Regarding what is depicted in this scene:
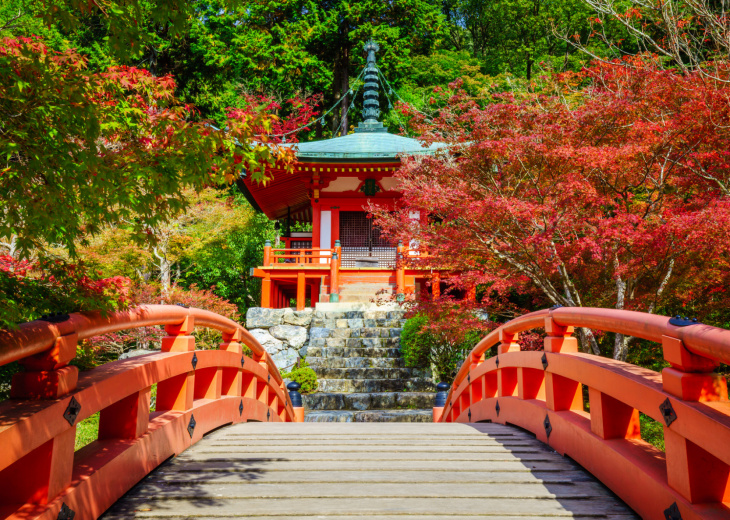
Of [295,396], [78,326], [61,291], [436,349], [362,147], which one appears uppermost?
[362,147]

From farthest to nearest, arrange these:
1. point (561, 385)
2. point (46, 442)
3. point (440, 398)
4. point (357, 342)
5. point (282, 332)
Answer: point (282, 332), point (357, 342), point (440, 398), point (561, 385), point (46, 442)

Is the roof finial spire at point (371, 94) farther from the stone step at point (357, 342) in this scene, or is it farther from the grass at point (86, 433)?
the grass at point (86, 433)

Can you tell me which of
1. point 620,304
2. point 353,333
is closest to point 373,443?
point 620,304

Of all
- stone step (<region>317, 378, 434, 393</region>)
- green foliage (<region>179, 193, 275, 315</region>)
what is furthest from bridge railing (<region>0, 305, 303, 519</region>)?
green foliage (<region>179, 193, 275, 315</region>)

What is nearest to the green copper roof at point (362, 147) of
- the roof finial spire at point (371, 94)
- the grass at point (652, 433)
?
the roof finial spire at point (371, 94)

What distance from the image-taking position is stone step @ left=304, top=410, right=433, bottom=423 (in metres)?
8.36

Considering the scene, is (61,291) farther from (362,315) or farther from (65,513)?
(362,315)

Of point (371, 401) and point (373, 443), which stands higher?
point (373, 443)

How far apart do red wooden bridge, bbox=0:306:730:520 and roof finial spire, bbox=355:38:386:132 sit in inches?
545

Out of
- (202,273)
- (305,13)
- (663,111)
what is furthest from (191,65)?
(663,111)

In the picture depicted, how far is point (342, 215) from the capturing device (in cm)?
1566

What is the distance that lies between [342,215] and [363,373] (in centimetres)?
681

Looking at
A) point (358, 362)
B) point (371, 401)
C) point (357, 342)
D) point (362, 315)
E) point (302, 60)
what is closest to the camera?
point (371, 401)

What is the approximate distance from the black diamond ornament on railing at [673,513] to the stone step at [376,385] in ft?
24.9
